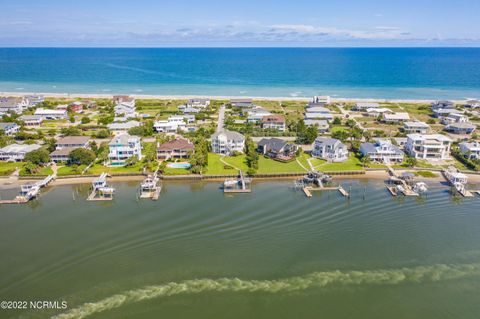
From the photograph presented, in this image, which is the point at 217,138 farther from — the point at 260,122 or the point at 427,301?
the point at 427,301

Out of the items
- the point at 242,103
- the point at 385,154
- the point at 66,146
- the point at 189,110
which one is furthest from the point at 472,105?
the point at 66,146

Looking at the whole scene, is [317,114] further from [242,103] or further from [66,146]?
[66,146]

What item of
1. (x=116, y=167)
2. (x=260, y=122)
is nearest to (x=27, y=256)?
(x=116, y=167)

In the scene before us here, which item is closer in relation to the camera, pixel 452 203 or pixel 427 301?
pixel 427 301

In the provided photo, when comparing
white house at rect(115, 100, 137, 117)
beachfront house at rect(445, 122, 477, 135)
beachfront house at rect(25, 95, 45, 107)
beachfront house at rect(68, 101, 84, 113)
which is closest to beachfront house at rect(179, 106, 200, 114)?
white house at rect(115, 100, 137, 117)

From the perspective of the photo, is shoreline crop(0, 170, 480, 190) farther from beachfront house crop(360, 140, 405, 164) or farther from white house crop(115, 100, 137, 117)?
white house crop(115, 100, 137, 117)

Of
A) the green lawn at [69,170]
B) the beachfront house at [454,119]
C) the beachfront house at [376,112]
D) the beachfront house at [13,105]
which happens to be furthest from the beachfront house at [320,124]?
the beachfront house at [13,105]
